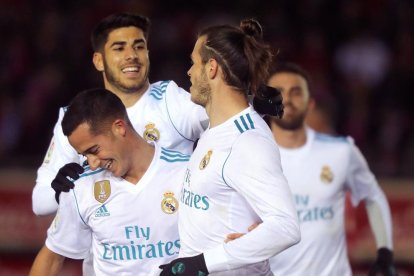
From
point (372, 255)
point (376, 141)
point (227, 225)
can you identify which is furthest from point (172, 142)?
point (376, 141)

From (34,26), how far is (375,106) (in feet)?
13.2

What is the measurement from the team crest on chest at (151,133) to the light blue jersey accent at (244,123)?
1053 mm

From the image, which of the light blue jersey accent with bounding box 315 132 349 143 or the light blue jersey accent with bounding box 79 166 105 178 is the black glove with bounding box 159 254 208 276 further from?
the light blue jersey accent with bounding box 315 132 349 143

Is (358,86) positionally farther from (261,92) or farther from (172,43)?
(261,92)

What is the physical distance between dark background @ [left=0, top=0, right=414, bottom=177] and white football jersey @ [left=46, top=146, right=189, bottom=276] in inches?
203

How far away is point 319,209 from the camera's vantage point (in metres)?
6.03

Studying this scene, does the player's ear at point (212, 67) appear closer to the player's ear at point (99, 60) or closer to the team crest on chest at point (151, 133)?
the team crest on chest at point (151, 133)

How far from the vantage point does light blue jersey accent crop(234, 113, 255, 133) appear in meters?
4.23

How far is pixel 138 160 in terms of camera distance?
4.60 meters

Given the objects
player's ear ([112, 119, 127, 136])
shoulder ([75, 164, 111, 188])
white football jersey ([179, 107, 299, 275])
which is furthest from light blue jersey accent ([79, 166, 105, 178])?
white football jersey ([179, 107, 299, 275])

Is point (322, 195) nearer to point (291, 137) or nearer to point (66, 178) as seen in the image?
point (291, 137)

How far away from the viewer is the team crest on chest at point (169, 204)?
15.1ft

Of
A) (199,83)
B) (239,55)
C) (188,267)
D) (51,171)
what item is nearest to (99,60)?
(51,171)

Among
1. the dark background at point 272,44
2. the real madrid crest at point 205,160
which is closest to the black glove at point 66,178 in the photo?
the real madrid crest at point 205,160
